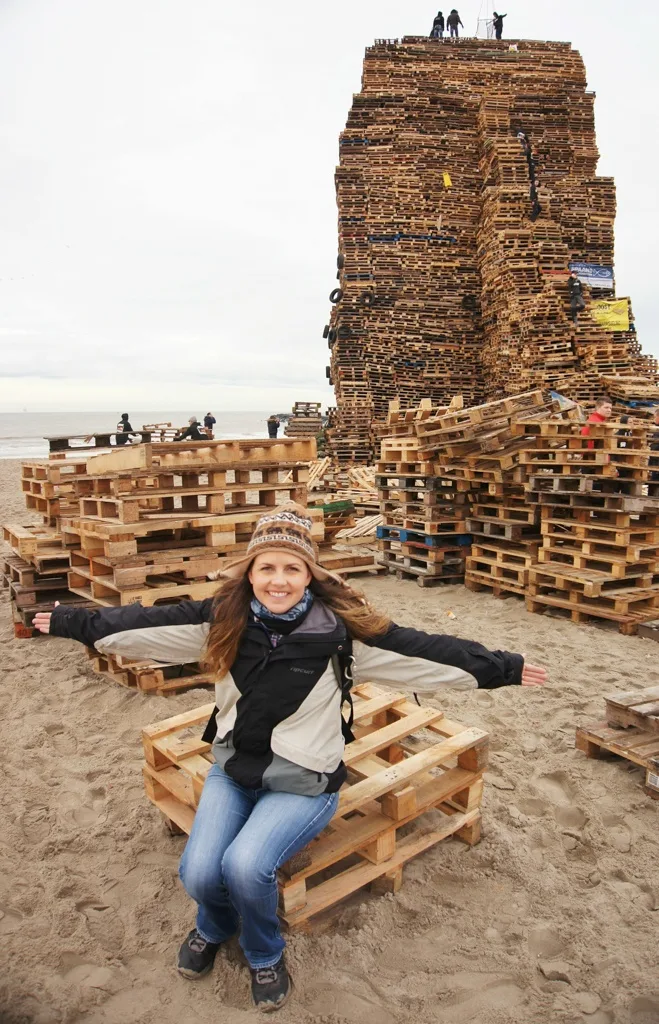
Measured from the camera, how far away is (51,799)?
12.7 feet

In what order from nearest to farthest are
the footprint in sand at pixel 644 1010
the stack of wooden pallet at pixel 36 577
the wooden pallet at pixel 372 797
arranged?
1. the footprint in sand at pixel 644 1010
2. the wooden pallet at pixel 372 797
3. the stack of wooden pallet at pixel 36 577

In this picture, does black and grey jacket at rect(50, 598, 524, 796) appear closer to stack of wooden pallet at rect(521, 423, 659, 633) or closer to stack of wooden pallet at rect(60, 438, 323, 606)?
stack of wooden pallet at rect(60, 438, 323, 606)

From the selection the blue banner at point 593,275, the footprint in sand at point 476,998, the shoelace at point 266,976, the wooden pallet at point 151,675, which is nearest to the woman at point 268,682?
the shoelace at point 266,976

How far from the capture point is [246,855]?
2.44 metres

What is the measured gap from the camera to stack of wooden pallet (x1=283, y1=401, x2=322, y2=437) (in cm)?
2433

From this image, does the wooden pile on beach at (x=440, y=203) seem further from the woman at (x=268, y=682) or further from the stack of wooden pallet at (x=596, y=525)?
the woman at (x=268, y=682)

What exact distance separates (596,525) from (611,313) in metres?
13.5

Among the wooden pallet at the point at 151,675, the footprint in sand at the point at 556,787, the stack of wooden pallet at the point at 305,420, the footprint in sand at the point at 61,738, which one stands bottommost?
the footprint in sand at the point at 556,787

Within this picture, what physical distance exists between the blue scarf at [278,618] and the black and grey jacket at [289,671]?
3 centimetres

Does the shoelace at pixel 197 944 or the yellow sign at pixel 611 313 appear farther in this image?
the yellow sign at pixel 611 313

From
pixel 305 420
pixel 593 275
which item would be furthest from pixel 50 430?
pixel 593 275

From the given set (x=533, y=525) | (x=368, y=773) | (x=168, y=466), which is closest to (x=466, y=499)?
(x=533, y=525)

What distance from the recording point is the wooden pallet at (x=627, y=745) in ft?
12.3

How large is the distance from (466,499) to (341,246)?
46.6ft
